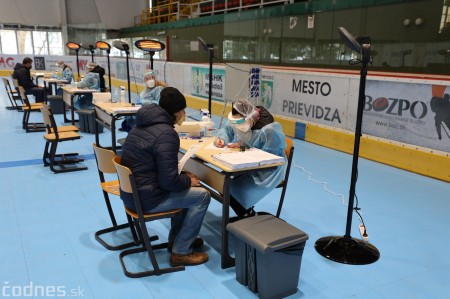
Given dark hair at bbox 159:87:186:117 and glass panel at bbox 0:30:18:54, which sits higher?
glass panel at bbox 0:30:18:54

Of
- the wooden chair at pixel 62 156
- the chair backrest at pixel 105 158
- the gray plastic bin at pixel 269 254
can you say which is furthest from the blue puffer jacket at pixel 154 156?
the wooden chair at pixel 62 156

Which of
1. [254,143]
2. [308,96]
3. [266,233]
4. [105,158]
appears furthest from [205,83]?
[266,233]

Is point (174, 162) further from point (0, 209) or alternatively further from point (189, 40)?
point (189, 40)

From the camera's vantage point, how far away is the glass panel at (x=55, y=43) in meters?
20.0

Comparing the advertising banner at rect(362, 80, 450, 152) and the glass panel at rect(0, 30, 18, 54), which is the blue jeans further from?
the glass panel at rect(0, 30, 18, 54)

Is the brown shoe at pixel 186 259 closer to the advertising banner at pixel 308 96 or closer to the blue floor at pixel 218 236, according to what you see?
the blue floor at pixel 218 236

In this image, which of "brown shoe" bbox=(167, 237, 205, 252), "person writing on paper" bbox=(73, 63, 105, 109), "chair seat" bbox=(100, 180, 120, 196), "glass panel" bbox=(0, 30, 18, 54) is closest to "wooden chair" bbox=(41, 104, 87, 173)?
"chair seat" bbox=(100, 180, 120, 196)

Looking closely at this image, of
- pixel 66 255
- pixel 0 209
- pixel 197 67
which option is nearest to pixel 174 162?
pixel 66 255

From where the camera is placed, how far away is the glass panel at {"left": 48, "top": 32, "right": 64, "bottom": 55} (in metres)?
20.0

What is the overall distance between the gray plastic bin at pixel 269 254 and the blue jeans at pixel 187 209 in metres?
0.32

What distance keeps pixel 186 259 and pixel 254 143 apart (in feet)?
3.52

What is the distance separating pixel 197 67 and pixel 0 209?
6713mm

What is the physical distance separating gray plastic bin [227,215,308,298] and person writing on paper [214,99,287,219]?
435 mm

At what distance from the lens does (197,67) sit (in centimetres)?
970
